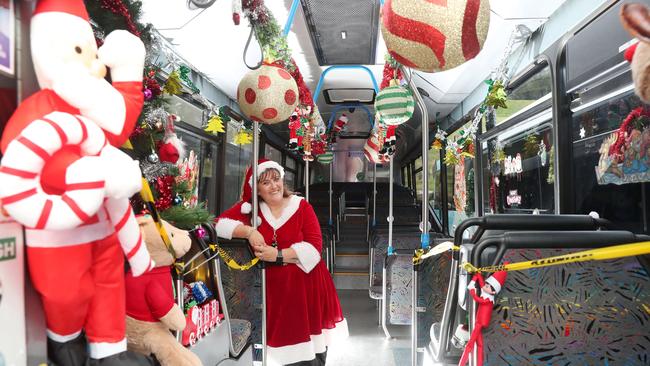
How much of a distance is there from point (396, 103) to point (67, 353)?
2.01m

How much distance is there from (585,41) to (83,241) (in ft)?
10.3

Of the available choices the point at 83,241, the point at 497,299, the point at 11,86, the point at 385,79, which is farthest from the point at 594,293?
the point at 385,79

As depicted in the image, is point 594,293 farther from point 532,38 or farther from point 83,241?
point 532,38

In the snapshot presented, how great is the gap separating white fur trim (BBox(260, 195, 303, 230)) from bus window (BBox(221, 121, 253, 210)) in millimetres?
2596

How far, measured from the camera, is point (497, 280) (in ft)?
4.69

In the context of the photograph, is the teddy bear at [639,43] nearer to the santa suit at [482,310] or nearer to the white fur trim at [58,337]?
the santa suit at [482,310]

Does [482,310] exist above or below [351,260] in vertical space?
above

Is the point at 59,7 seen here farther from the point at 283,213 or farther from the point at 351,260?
the point at 351,260

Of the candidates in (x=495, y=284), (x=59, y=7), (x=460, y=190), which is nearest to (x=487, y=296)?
(x=495, y=284)

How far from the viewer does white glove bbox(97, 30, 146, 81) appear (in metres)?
0.89

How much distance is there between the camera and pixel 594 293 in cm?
146

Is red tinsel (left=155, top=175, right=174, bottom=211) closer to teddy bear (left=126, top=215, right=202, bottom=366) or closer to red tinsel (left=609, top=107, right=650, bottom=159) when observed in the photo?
teddy bear (left=126, top=215, right=202, bottom=366)

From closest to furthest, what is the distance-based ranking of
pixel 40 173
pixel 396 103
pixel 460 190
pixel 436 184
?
pixel 40 173
pixel 396 103
pixel 460 190
pixel 436 184

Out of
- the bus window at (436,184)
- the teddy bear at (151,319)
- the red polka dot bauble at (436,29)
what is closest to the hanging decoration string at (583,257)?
the red polka dot bauble at (436,29)
